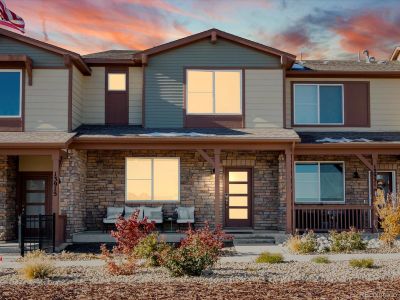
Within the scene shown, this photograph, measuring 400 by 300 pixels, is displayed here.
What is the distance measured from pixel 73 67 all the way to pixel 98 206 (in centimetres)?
436

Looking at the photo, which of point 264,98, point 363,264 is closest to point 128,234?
point 363,264

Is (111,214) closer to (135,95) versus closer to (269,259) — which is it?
(135,95)

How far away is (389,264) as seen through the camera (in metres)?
13.4

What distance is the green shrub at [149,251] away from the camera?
12891 millimetres

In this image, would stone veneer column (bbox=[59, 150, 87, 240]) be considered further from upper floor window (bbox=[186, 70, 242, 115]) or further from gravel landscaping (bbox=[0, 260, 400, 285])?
gravel landscaping (bbox=[0, 260, 400, 285])

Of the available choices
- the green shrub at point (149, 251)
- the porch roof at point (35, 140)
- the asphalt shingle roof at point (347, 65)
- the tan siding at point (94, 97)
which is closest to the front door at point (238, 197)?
the asphalt shingle roof at point (347, 65)

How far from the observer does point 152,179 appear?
20188mm

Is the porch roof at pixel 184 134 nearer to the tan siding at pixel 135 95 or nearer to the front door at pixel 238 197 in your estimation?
the tan siding at pixel 135 95

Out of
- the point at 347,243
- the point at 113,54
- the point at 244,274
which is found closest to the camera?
the point at 244,274

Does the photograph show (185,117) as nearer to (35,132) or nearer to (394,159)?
(35,132)

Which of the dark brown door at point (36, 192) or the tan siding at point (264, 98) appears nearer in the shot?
the dark brown door at point (36, 192)

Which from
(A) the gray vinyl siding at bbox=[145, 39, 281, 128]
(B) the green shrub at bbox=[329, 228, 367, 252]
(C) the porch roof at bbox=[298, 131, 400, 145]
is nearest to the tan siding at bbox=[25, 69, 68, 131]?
(A) the gray vinyl siding at bbox=[145, 39, 281, 128]

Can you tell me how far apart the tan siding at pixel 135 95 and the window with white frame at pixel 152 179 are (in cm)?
132

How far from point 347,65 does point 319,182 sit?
4299 millimetres
